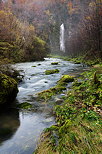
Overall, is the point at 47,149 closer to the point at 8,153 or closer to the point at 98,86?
the point at 8,153

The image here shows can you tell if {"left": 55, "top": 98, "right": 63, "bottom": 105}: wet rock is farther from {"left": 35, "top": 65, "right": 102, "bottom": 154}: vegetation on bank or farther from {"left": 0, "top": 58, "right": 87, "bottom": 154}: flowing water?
{"left": 35, "top": 65, "right": 102, "bottom": 154}: vegetation on bank

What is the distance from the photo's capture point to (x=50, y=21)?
9031 cm

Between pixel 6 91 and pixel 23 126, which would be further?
pixel 6 91

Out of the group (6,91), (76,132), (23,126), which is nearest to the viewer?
(76,132)

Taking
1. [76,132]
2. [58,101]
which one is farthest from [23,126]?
[58,101]

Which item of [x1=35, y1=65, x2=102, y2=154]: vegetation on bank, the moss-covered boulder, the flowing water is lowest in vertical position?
the flowing water

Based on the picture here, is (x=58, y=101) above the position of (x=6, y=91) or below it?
below

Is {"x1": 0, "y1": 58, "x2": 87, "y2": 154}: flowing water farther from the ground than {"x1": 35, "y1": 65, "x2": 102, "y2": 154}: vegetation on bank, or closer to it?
closer to it

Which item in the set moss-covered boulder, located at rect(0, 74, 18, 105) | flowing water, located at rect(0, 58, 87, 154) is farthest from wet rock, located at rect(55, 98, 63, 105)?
moss-covered boulder, located at rect(0, 74, 18, 105)

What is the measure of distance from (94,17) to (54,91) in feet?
49.7

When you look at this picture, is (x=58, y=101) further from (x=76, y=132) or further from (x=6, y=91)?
(x=76, y=132)

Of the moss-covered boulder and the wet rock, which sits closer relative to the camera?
the moss-covered boulder

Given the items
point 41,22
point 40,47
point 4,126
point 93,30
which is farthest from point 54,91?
point 41,22

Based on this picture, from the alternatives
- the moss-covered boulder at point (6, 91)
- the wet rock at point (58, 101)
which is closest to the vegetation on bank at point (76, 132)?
the wet rock at point (58, 101)
